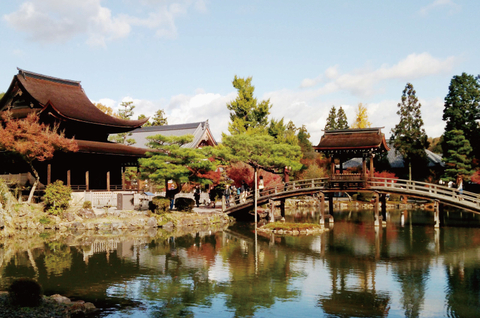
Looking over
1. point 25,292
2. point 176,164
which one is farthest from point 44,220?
point 25,292

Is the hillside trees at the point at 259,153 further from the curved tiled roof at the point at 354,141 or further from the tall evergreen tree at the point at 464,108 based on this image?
the tall evergreen tree at the point at 464,108

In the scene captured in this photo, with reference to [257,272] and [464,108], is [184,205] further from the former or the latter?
[464,108]

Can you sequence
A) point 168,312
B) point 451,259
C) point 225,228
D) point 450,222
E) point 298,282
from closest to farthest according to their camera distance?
point 168,312
point 298,282
point 451,259
point 225,228
point 450,222

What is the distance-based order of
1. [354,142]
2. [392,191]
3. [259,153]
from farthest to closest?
1. [259,153]
2. [354,142]
3. [392,191]

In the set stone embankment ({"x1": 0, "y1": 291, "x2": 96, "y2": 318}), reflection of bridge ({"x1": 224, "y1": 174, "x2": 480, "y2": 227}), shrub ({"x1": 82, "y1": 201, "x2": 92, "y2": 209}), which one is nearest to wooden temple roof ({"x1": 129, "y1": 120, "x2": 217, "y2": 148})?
reflection of bridge ({"x1": 224, "y1": 174, "x2": 480, "y2": 227})

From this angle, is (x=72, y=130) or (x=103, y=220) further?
(x=72, y=130)

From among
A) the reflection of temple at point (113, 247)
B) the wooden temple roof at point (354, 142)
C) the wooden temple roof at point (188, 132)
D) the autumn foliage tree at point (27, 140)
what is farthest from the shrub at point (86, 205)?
the wooden temple roof at point (188, 132)

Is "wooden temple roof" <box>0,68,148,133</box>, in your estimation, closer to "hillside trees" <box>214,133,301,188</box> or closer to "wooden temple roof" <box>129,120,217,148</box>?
"hillside trees" <box>214,133,301,188</box>

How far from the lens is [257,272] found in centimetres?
1881

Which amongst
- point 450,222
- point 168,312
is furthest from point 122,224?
point 450,222

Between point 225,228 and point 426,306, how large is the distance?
19.8 m

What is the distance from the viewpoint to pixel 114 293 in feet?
50.7

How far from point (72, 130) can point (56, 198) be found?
28.2 ft

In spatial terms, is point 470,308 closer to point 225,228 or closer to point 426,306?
point 426,306
